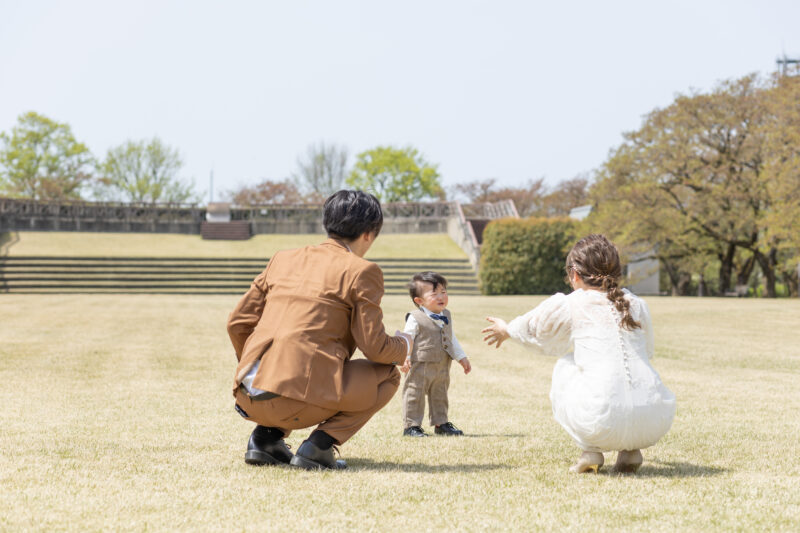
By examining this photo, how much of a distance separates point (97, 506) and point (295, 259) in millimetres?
1527

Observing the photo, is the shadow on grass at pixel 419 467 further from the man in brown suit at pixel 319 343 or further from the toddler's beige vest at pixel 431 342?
the toddler's beige vest at pixel 431 342

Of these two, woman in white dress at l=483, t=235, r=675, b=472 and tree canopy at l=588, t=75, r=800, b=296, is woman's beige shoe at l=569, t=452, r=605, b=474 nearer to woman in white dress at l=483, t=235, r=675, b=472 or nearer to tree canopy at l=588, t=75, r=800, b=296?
woman in white dress at l=483, t=235, r=675, b=472

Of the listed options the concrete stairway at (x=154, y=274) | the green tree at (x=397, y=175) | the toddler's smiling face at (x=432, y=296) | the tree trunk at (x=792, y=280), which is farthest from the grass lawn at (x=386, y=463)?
the green tree at (x=397, y=175)

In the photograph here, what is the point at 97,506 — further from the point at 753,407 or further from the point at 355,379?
the point at 753,407

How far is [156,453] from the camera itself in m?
4.67

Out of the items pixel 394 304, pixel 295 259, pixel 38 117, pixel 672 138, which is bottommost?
pixel 394 304

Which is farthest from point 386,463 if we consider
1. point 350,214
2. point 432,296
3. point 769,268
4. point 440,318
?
point 769,268

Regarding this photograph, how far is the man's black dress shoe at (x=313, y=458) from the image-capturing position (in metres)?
4.08

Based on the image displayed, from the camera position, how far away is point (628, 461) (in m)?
4.04

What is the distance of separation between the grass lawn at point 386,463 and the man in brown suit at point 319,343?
25 cm

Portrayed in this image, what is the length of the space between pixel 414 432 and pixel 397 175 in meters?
65.9

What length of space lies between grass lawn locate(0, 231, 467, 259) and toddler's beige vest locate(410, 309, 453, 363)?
29785mm

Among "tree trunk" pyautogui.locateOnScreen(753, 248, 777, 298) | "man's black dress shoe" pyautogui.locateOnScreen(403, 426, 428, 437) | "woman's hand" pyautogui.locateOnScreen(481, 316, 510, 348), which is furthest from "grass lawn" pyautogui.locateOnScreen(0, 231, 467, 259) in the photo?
"woman's hand" pyautogui.locateOnScreen(481, 316, 510, 348)

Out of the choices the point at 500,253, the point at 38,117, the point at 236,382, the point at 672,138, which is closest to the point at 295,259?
the point at 236,382
